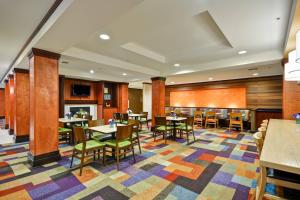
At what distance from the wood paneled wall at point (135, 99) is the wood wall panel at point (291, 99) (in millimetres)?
9011

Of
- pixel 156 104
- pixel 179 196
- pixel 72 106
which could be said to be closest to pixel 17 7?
pixel 179 196

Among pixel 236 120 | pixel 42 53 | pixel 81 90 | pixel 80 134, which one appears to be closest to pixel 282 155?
pixel 80 134

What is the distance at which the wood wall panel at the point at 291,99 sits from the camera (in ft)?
12.2

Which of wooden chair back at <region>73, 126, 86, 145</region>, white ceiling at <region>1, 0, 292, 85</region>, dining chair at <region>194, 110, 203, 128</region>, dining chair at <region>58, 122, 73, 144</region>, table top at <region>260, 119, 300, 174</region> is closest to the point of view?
table top at <region>260, 119, 300, 174</region>

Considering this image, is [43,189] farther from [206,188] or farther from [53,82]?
[206,188]

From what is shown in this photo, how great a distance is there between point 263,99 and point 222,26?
20.5 ft

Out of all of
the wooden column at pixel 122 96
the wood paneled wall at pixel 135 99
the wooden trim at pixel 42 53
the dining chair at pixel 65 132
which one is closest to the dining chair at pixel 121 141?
the dining chair at pixel 65 132

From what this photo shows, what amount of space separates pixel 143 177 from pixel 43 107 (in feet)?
8.30

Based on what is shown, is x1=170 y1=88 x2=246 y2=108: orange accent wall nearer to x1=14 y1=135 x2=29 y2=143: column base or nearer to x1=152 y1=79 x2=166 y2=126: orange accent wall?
x1=152 y1=79 x2=166 y2=126: orange accent wall

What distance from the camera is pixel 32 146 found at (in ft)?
10.5

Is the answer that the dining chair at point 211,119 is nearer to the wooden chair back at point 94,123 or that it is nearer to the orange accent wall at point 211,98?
the orange accent wall at point 211,98

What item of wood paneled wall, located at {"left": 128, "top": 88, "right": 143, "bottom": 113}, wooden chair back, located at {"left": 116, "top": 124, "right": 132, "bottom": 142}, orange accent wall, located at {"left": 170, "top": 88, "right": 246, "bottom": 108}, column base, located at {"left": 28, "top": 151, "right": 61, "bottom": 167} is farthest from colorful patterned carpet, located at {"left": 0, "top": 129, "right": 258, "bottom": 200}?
wood paneled wall, located at {"left": 128, "top": 88, "right": 143, "bottom": 113}

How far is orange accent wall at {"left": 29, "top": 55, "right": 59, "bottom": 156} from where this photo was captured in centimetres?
310

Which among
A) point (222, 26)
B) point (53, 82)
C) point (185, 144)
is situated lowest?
point (185, 144)
